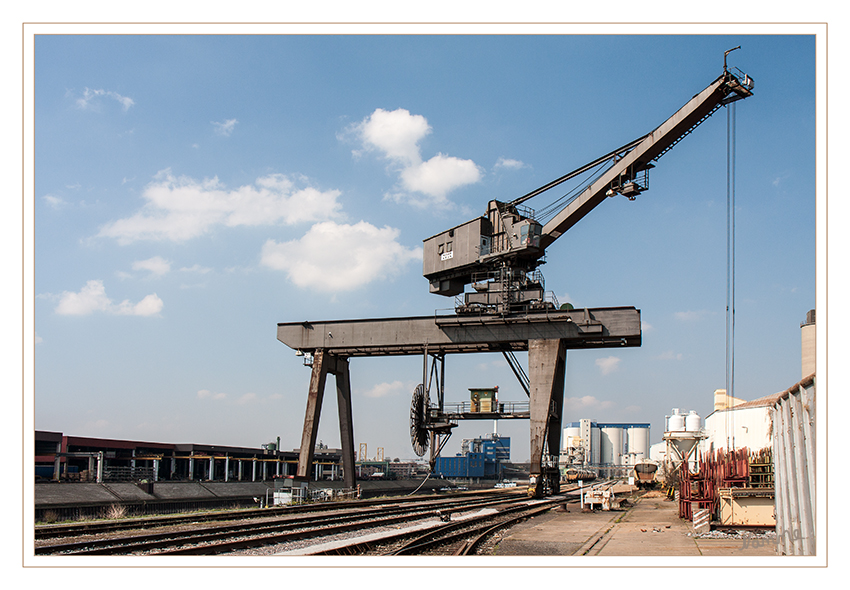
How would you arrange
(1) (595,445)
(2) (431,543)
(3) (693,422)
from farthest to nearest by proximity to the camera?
(1) (595,445)
(3) (693,422)
(2) (431,543)

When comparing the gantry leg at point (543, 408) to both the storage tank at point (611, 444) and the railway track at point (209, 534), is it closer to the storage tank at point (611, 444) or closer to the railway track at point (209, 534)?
the railway track at point (209, 534)

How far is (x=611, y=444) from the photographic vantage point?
161m

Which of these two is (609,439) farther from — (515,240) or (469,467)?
(515,240)

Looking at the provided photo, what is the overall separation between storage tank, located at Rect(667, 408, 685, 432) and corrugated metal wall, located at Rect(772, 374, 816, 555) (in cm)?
2984

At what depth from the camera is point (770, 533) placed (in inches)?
606

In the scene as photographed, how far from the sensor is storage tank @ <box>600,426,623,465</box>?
160 meters

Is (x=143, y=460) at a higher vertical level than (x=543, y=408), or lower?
lower

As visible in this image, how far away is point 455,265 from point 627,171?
30.9ft

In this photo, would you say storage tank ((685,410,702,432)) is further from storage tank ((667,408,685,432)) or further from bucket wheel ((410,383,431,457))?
bucket wheel ((410,383,431,457))

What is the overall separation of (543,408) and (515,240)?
8.06 metres

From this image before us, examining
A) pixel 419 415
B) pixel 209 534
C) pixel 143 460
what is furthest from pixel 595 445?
pixel 209 534

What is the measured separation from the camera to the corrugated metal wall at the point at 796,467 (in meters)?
9.70
